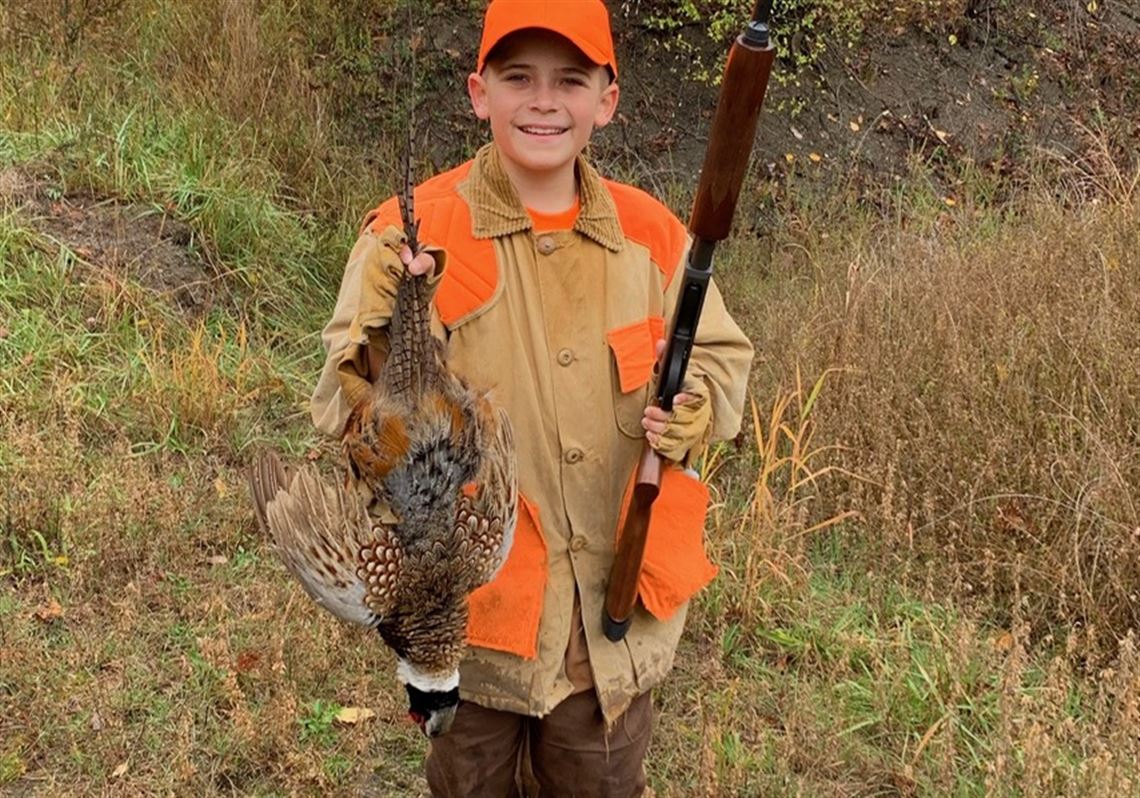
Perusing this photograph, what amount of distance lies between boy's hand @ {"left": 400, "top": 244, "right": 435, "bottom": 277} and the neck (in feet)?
1.51

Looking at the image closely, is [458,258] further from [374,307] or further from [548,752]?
[548,752]

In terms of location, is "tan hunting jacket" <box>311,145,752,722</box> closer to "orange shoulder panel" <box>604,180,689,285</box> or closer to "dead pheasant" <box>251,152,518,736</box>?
"orange shoulder panel" <box>604,180,689,285</box>

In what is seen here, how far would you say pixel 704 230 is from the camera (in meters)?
2.22

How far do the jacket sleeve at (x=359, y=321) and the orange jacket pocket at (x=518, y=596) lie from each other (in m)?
0.45

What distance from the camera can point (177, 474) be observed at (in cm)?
496

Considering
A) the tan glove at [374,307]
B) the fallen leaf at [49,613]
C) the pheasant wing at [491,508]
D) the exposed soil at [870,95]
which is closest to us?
the tan glove at [374,307]

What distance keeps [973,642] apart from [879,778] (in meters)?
0.55

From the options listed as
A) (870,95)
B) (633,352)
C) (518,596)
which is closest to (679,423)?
(633,352)

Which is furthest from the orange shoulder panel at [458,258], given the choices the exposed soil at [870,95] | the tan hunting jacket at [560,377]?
the exposed soil at [870,95]

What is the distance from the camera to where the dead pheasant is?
2195mm

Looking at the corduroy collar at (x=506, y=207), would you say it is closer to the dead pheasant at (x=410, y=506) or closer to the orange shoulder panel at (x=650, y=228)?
the orange shoulder panel at (x=650, y=228)

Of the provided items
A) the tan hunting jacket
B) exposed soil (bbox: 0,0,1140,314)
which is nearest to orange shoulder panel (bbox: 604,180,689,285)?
the tan hunting jacket

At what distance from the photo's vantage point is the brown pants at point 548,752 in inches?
106

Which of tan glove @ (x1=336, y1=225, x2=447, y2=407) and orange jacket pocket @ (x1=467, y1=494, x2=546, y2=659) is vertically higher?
tan glove @ (x1=336, y1=225, x2=447, y2=407)
